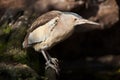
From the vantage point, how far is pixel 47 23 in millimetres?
5070

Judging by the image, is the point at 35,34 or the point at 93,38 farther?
the point at 93,38

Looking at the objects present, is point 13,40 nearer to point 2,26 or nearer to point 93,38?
point 2,26

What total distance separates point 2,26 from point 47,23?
1265 millimetres

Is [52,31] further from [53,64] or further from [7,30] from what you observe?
[7,30]

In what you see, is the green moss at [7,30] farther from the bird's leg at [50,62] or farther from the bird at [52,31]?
the bird's leg at [50,62]

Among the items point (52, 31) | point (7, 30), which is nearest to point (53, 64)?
point (52, 31)

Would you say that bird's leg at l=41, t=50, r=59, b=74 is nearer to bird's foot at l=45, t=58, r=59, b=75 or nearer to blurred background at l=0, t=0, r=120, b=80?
bird's foot at l=45, t=58, r=59, b=75

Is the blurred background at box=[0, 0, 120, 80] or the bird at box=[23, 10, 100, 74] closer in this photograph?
the bird at box=[23, 10, 100, 74]

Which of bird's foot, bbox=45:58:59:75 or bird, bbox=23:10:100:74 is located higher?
bird, bbox=23:10:100:74

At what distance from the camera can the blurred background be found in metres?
5.44

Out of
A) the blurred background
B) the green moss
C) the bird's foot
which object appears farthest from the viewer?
the green moss

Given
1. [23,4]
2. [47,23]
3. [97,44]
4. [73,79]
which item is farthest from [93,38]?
[47,23]

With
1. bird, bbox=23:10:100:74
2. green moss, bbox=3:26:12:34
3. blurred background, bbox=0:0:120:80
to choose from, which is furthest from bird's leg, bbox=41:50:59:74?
green moss, bbox=3:26:12:34

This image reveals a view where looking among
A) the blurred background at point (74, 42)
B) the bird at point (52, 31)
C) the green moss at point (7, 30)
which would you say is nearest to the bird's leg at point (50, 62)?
the bird at point (52, 31)
